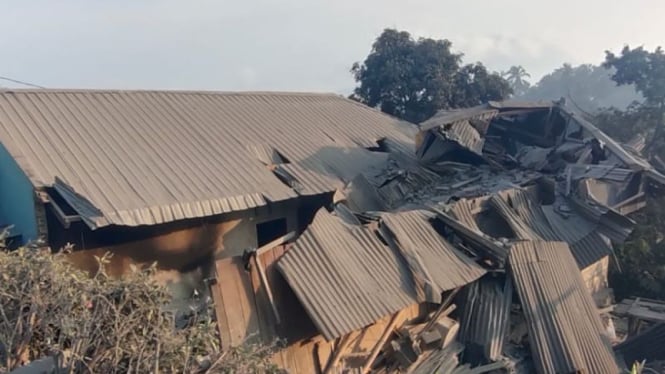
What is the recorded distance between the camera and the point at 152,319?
522cm

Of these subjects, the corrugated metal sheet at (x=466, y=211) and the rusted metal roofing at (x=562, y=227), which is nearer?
the corrugated metal sheet at (x=466, y=211)

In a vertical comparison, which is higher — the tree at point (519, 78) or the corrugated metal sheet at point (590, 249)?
the tree at point (519, 78)

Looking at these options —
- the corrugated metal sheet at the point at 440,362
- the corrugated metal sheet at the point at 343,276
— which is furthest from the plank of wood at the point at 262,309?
the corrugated metal sheet at the point at 440,362

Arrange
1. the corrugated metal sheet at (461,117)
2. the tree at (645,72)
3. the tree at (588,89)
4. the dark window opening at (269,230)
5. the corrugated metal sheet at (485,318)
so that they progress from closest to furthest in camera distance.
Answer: the corrugated metal sheet at (485,318) → the dark window opening at (269,230) → the corrugated metal sheet at (461,117) → the tree at (645,72) → the tree at (588,89)

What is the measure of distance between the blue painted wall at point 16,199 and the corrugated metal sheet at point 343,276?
442 cm

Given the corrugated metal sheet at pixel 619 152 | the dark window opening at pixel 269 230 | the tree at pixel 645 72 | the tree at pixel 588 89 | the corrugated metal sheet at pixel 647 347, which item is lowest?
the corrugated metal sheet at pixel 647 347

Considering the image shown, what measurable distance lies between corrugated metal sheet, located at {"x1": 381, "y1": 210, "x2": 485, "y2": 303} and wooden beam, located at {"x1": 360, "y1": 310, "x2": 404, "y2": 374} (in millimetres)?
593

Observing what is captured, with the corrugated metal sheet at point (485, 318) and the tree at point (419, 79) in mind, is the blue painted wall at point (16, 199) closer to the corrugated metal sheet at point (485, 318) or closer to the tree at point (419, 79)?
the corrugated metal sheet at point (485, 318)

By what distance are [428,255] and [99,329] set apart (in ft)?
16.9

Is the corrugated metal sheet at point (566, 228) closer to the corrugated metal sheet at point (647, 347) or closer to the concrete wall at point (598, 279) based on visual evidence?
the concrete wall at point (598, 279)

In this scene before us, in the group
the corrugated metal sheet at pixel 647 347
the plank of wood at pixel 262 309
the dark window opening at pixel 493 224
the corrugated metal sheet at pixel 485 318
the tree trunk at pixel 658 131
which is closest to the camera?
the plank of wood at pixel 262 309

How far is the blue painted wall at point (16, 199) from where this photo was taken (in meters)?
8.50

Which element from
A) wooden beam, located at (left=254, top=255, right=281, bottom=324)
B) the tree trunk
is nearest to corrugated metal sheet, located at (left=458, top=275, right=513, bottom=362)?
wooden beam, located at (left=254, top=255, right=281, bottom=324)

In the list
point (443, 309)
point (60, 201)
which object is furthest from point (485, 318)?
point (60, 201)
